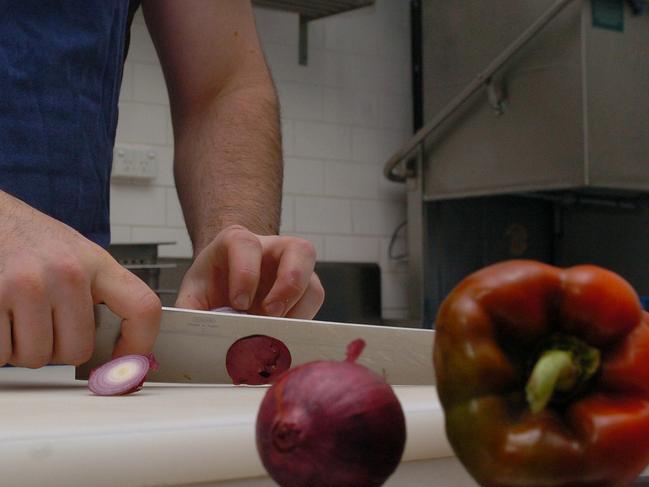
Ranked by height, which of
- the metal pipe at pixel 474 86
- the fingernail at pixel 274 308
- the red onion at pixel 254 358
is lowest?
the red onion at pixel 254 358

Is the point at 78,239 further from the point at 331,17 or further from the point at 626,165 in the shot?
the point at 331,17

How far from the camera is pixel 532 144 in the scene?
2721mm

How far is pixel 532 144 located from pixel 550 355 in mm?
2486

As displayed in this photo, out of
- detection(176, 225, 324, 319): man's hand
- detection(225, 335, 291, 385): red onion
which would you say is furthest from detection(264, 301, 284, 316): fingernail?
detection(225, 335, 291, 385): red onion

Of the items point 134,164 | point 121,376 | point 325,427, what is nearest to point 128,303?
point 121,376

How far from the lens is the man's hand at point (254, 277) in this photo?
970 millimetres

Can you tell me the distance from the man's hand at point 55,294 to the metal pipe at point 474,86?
2.09m

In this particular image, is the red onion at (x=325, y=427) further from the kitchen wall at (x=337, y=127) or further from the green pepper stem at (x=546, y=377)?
the kitchen wall at (x=337, y=127)

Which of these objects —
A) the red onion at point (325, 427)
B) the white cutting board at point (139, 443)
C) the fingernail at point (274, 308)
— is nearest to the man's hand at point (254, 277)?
the fingernail at point (274, 308)

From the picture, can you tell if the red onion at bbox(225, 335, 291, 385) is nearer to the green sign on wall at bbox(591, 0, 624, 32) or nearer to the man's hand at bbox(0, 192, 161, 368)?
the man's hand at bbox(0, 192, 161, 368)

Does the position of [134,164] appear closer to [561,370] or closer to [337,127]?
[337,127]

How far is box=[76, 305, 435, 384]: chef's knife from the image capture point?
815 mm

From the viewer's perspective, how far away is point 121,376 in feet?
2.31

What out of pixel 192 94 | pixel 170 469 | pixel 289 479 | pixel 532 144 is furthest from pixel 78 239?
pixel 532 144
